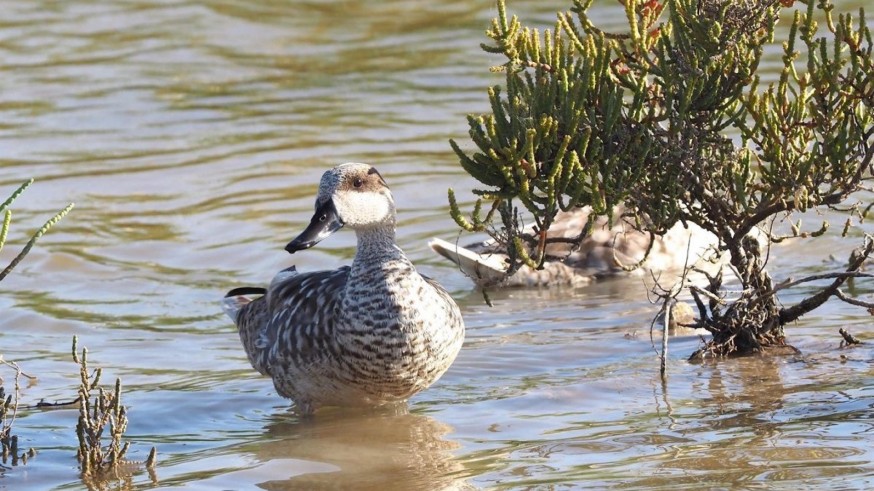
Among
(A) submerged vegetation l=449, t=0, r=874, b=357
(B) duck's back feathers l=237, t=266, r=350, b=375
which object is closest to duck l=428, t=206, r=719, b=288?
(B) duck's back feathers l=237, t=266, r=350, b=375

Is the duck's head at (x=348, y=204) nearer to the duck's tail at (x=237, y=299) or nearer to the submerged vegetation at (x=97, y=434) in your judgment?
the submerged vegetation at (x=97, y=434)

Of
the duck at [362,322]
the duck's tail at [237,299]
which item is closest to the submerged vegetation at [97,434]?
the duck at [362,322]

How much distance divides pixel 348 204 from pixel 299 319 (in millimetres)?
623

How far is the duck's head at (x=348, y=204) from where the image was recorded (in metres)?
6.59

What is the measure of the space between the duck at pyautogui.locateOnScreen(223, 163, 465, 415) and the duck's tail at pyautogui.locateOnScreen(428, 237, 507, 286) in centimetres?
200

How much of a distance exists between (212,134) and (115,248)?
324 centimetres

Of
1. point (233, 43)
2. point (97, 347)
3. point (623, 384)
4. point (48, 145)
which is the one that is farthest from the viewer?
point (233, 43)

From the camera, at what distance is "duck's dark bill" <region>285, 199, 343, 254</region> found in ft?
21.3

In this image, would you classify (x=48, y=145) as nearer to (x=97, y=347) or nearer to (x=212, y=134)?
(x=212, y=134)

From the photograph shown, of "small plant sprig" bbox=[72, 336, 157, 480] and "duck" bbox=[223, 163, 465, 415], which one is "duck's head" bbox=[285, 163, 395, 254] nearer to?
"duck" bbox=[223, 163, 465, 415]

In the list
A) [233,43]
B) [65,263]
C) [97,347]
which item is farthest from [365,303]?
[233,43]

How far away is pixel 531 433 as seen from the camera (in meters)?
6.12

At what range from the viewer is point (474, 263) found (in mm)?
8992

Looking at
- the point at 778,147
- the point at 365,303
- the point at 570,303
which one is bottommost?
the point at 570,303
